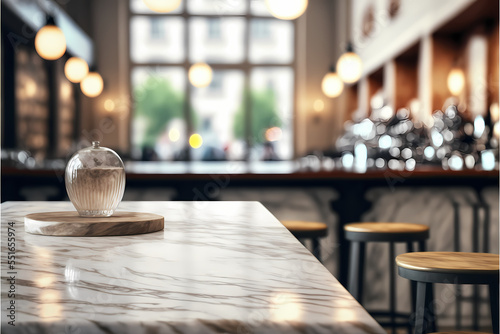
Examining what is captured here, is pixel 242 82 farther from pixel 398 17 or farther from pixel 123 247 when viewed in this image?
pixel 123 247

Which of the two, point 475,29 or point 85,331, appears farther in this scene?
point 475,29

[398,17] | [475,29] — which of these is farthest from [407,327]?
[398,17]

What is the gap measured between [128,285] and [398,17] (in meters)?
8.31

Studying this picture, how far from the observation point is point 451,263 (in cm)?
177

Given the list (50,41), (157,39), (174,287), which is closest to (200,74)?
(157,39)

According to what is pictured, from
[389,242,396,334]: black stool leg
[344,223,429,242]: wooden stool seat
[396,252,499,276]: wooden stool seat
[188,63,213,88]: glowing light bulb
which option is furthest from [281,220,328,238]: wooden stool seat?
[188,63,213,88]: glowing light bulb

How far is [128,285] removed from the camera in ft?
2.64

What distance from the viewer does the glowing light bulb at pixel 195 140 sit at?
12531mm

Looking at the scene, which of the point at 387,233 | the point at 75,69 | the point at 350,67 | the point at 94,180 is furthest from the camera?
the point at 75,69

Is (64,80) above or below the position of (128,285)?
above

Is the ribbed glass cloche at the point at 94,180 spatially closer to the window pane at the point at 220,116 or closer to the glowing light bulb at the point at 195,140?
the glowing light bulb at the point at 195,140

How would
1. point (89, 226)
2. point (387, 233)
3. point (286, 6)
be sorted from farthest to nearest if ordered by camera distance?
point (286, 6) < point (387, 233) < point (89, 226)

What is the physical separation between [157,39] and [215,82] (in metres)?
1.53

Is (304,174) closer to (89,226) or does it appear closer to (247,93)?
(89,226)
